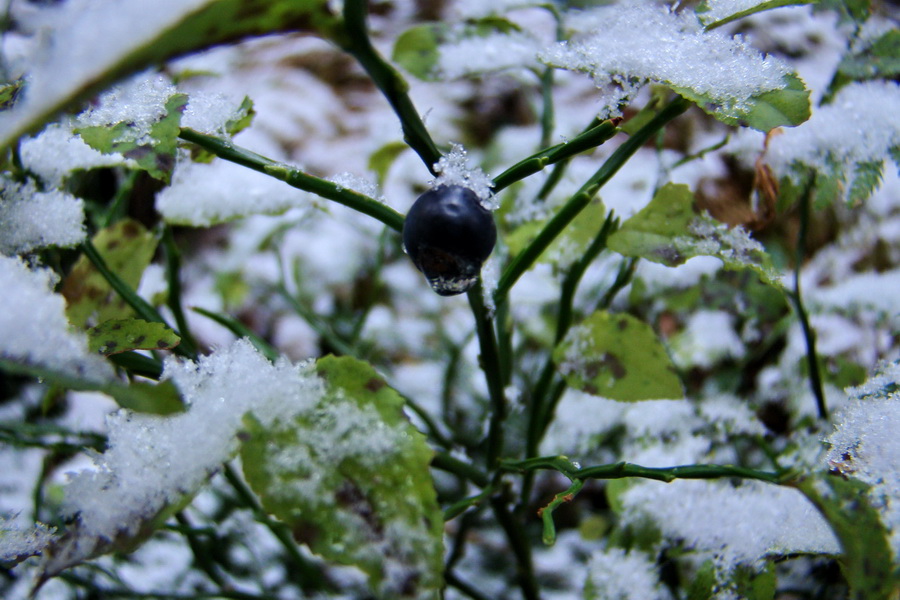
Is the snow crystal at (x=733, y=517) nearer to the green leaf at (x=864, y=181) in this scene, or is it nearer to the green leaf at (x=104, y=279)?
the green leaf at (x=864, y=181)

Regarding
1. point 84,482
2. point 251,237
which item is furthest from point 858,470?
point 251,237

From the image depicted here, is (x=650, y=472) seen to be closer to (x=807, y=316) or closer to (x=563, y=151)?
(x=563, y=151)

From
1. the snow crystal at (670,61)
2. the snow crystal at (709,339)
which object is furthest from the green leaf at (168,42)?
the snow crystal at (709,339)

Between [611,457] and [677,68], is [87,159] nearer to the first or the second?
[677,68]

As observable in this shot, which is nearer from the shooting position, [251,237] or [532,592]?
[532,592]

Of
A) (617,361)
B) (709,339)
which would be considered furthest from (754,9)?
(709,339)

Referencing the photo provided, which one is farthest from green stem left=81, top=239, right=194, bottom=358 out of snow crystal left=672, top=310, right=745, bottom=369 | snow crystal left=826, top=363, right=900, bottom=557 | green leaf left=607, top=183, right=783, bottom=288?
snow crystal left=672, top=310, right=745, bottom=369
